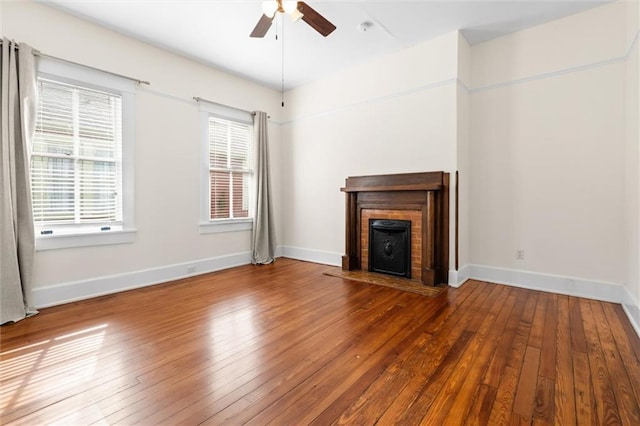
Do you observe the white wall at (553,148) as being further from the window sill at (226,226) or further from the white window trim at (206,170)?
the white window trim at (206,170)

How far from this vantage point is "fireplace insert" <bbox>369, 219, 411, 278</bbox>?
4.02 m

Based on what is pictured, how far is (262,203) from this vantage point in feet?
16.8

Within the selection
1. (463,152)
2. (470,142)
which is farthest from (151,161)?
(470,142)

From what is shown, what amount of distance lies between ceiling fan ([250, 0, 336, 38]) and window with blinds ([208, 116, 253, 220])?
2205 mm

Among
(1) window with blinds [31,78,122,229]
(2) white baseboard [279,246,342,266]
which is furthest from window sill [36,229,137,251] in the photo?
(2) white baseboard [279,246,342,266]

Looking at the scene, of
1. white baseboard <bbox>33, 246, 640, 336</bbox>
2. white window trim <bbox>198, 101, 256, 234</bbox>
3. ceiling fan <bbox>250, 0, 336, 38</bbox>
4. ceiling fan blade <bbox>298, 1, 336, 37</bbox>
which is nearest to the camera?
ceiling fan <bbox>250, 0, 336, 38</bbox>

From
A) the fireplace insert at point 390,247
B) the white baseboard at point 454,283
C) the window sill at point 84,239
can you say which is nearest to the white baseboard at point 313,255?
the fireplace insert at point 390,247

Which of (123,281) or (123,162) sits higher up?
(123,162)

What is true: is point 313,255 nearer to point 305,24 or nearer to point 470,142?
point 470,142

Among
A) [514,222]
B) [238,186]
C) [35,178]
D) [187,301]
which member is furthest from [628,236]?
[35,178]

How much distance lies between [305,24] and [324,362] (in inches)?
138

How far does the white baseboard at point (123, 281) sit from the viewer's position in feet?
10.1

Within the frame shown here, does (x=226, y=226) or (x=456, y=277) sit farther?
(x=226, y=226)

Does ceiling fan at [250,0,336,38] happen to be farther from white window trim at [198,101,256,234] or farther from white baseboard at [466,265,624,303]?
white baseboard at [466,265,624,303]
